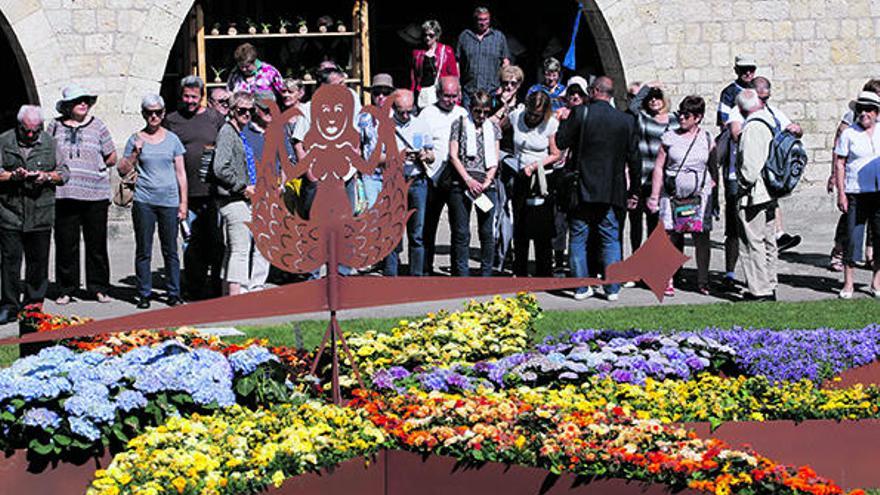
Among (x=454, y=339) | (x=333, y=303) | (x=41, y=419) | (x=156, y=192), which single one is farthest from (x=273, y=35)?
(x=41, y=419)

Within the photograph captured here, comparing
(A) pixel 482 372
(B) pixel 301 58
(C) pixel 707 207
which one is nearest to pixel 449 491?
(A) pixel 482 372

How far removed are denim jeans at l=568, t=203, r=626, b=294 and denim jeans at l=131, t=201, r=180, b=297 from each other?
3.21 metres

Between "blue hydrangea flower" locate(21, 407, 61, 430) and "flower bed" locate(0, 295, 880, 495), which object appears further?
"blue hydrangea flower" locate(21, 407, 61, 430)

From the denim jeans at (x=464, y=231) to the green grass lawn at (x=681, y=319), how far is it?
142 centimetres

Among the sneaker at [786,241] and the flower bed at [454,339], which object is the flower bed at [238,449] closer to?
the flower bed at [454,339]

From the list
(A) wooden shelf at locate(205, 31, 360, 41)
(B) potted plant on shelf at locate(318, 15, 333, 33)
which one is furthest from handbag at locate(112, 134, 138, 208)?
(B) potted plant on shelf at locate(318, 15, 333, 33)

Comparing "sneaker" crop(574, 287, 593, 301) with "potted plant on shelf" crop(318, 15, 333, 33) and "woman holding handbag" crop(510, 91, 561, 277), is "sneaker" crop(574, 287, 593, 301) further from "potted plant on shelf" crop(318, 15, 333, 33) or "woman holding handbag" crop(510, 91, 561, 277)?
"potted plant on shelf" crop(318, 15, 333, 33)

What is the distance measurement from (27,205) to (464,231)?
11.6 ft

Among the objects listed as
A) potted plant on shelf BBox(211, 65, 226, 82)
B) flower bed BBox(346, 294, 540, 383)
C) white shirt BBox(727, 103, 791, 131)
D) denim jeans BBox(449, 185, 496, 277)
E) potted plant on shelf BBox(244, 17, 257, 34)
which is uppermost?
potted plant on shelf BBox(244, 17, 257, 34)

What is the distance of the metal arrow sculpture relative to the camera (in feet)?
26.2

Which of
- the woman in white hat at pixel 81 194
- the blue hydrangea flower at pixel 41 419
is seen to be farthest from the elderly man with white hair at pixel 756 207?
the blue hydrangea flower at pixel 41 419

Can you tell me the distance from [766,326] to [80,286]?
20.1ft

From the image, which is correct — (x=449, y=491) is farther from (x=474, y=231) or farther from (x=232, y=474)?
(x=474, y=231)

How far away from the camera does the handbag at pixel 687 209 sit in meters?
13.8
